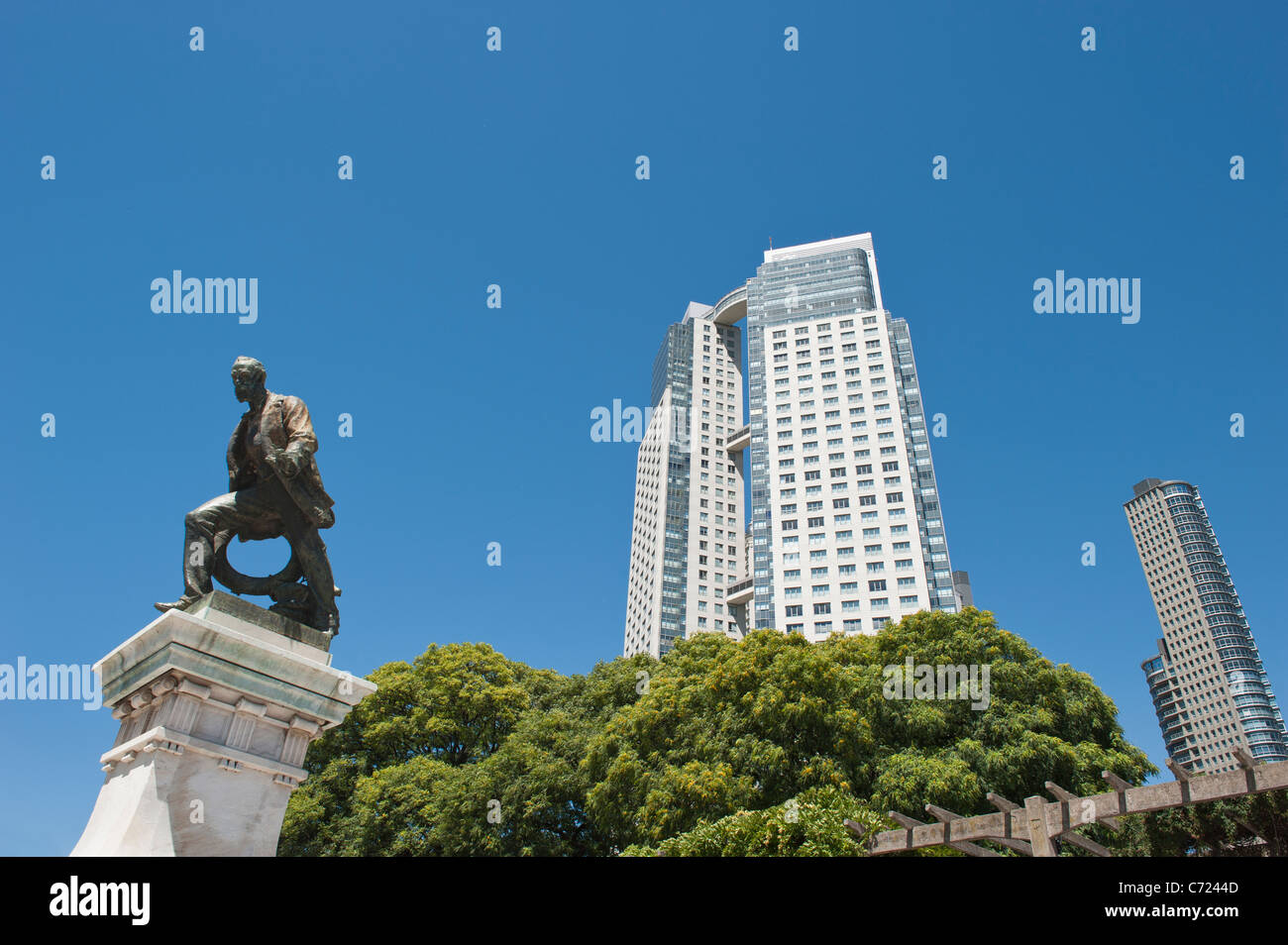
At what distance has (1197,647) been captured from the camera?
17062 cm

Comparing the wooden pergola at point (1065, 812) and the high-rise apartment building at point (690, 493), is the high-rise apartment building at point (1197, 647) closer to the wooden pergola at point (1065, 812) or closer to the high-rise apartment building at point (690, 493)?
the high-rise apartment building at point (690, 493)

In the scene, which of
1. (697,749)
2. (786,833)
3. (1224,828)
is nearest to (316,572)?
(786,833)

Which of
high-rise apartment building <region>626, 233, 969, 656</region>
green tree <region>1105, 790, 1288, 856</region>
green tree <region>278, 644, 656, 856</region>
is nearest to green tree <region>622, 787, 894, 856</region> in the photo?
green tree <region>1105, 790, 1288, 856</region>

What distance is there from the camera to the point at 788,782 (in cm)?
1902

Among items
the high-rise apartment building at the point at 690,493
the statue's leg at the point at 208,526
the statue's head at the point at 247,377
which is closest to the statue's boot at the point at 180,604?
the statue's leg at the point at 208,526

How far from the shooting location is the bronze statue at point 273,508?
6.82 meters

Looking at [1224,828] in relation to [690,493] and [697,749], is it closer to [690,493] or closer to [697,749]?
[697,749]

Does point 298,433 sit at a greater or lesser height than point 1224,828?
greater

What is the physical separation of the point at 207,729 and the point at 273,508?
191 cm

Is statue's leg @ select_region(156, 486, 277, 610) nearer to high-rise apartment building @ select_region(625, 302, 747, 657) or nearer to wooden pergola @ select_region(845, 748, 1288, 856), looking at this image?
wooden pergola @ select_region(845, 748, 1288, 856)
